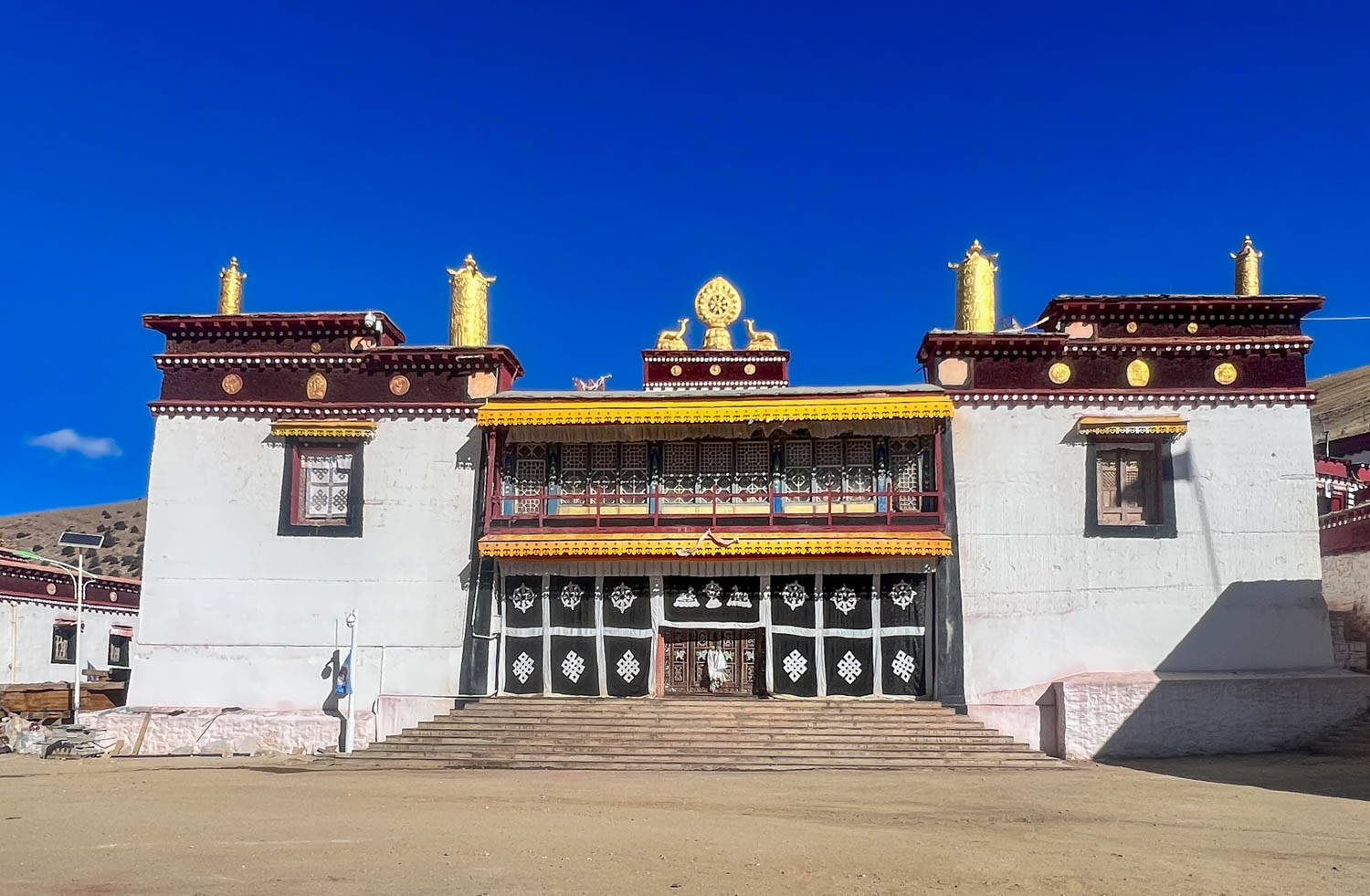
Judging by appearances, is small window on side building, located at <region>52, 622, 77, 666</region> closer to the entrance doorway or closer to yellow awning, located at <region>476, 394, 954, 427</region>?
yellow awning, located at <region>476, 394, 954, 427</region>

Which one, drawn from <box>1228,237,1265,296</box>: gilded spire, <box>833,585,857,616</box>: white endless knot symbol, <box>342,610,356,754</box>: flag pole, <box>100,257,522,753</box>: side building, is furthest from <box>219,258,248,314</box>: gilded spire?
<box>1228,237,1265,296</box>: gilded spire

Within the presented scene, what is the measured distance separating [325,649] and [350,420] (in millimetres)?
3739

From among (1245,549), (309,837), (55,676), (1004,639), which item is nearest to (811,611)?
(1004,639)

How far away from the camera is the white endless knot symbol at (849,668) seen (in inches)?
713

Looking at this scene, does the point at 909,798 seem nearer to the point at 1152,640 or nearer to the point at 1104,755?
the point at 1104,755

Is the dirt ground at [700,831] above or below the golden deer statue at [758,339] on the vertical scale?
below

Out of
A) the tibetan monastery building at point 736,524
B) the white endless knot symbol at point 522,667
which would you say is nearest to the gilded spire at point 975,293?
the tibetan monastery building at point 736,524

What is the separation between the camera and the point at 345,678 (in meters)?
18.2

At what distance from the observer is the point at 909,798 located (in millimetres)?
12734

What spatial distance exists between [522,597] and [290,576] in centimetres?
377

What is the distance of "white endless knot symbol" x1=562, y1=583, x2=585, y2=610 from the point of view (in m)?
18.8

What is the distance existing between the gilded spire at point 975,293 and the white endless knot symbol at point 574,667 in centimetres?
828

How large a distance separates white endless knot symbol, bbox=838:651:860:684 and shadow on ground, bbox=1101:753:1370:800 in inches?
148

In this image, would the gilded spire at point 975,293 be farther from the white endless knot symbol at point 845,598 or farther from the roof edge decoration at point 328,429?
the roof edge decoration at point 328,429
